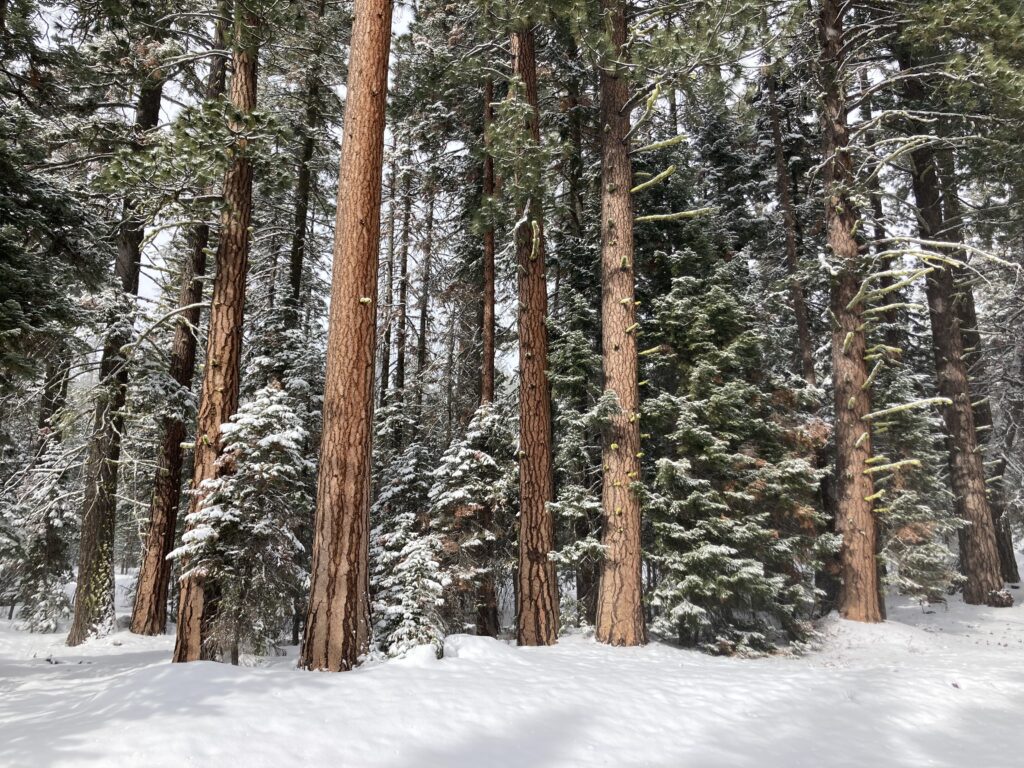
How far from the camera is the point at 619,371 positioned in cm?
839

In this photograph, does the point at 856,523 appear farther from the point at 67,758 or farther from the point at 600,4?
the point at 67,758

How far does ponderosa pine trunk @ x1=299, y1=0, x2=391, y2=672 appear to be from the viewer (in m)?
5.12

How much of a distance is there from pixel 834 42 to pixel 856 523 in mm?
9072

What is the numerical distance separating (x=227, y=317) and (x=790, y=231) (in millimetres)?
13596

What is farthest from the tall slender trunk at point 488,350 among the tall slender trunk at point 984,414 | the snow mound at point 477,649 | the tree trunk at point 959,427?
the tall slender trunk at point 984,414

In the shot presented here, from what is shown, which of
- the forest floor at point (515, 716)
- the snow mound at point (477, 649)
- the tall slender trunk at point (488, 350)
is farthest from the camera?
the tall slender trunk at point (488, 350)

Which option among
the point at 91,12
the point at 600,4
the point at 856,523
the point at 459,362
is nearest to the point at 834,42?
the point at 600,4

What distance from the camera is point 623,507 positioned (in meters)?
7.99

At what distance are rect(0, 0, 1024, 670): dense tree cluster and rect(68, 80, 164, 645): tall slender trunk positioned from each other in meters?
0.06

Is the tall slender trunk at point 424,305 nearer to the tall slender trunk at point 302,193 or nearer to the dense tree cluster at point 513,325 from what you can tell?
the dense tree cluster at point 513,325

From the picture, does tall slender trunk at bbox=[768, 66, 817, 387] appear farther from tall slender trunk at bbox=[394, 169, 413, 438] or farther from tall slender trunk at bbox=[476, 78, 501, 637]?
tall slender trunk at bbox=[394, 169, 413, 438]

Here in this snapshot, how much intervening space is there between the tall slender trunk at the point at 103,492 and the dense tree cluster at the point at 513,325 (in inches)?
2.3

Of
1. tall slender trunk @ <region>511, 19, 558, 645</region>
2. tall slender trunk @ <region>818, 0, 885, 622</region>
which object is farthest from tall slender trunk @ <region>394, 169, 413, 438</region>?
tall slender trunk @ <region>818, 0, 885, 622</region>

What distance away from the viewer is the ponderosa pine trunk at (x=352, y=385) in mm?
5121
